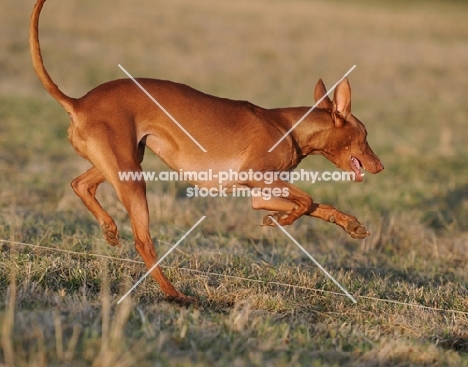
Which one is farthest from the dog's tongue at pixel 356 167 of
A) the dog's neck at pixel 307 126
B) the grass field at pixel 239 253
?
the grass field at pixel 239 253

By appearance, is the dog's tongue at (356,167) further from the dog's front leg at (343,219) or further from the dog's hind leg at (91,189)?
the dog's hind leg at (91,189)

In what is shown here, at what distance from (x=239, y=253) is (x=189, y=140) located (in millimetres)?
1561

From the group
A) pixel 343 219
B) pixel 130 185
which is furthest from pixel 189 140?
pixel 343 219

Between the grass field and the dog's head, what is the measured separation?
0.94m

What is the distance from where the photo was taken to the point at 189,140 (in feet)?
19.5

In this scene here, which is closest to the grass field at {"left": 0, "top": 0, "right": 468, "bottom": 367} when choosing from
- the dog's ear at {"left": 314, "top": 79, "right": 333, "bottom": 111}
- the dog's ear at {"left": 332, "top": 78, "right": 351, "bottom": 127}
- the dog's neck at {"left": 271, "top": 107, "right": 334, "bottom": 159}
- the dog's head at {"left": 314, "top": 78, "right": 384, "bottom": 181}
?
the dog's head at {"left": 314, "top": 78, "right": 384, "bottom": 181}

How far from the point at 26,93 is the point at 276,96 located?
6.00m

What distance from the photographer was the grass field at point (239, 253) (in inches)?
179

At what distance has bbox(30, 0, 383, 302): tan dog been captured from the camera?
5.51 meters

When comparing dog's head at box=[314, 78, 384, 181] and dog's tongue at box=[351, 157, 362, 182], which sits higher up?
dog's head at box=[314, 78, 384, 181]

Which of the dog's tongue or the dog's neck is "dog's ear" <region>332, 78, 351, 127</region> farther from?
the dog's tongue

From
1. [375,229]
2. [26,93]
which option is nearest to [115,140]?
[375,229]

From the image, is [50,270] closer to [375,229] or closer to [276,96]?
[375,229]

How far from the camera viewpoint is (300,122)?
6.47 metres
